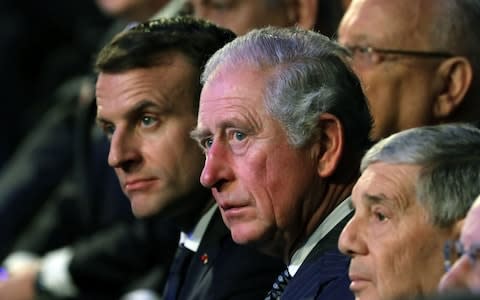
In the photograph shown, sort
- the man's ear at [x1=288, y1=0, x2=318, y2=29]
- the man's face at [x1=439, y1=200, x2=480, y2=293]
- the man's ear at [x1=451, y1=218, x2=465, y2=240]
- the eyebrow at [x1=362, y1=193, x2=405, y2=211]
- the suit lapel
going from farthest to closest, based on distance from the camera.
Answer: the man's ear at [x1=288, y1=0, x2=318, y2=29]
the suit lapel
the eyebrow at [x1=362, y1=193, x2=405, y2=211]
the man's ear at [x1=451, y1=218, x2=465, y2=240]
the man's face at [x1=439, y1=200, x2=480, y2=293]

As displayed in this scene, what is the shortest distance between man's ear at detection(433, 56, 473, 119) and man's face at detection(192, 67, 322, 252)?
1.01 metres

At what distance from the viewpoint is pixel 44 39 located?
9992 millimetres

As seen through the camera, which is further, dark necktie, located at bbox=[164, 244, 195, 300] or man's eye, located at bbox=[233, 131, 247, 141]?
dark necktie, located at bbox=[164, 244, 195, 300]

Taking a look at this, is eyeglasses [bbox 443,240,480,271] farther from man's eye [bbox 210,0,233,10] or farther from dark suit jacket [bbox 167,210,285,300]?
man's eye [bbox 210,0,233,10]

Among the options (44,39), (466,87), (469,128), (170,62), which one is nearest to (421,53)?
(466,87)

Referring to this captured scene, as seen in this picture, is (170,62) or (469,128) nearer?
(469,128)

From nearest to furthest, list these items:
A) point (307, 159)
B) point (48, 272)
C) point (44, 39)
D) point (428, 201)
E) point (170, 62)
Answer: point (428, 201) < point (307, 159) < point (170, 62) < point (48, 272) < point (44, 39)

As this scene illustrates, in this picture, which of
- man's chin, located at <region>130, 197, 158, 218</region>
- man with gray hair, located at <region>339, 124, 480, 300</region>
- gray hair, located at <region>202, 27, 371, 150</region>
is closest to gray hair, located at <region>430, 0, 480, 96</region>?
gray hair, located at <region>202, 27, 371, 150</region>

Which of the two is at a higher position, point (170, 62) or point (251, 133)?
point (170, 62)

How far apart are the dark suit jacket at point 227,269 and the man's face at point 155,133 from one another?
0.65ft

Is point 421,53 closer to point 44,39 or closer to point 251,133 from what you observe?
point 251,133

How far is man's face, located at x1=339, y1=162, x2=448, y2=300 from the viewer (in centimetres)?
424

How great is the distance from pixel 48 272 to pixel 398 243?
12.6 feet

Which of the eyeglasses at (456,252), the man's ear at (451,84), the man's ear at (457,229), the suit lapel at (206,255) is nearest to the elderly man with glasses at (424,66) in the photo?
the man's ear at (451,84)
